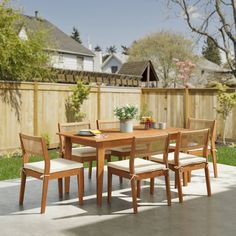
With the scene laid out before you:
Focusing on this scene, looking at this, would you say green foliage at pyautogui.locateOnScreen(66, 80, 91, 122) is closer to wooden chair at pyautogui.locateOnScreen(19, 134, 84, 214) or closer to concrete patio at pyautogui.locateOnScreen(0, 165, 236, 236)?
concrete patio at pyautogui.locateOnScreen(0, 165, 236, 236)

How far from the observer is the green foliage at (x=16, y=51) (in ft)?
25.0

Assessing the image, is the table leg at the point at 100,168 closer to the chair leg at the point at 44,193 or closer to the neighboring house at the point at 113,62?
the chair leg at the point at 44,193

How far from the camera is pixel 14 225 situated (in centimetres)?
372

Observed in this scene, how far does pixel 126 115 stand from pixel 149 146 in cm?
92

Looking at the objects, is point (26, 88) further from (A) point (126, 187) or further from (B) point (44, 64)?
(A) point (126, 187)

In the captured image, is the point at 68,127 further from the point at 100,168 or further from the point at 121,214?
the point at 121,214

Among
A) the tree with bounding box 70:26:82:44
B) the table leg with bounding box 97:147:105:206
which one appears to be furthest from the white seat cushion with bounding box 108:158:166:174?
the tree with bounding box 70:26:82:44

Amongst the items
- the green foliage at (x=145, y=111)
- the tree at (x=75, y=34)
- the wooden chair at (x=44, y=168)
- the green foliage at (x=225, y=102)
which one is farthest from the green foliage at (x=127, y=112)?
the tree at (x=75, y=34)

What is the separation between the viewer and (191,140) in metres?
4.64

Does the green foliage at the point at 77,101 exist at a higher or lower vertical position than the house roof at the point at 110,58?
lower

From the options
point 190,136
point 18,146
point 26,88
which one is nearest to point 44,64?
point 26,88

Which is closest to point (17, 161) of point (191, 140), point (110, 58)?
point (191, 140)

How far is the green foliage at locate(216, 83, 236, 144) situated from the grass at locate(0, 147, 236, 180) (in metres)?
1.03

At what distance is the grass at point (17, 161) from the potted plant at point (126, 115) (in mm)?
1960
